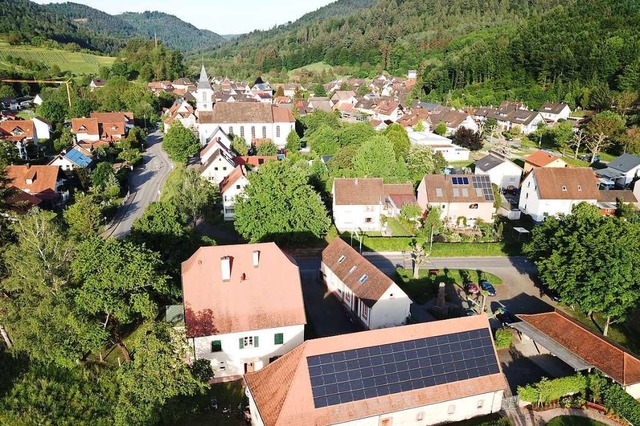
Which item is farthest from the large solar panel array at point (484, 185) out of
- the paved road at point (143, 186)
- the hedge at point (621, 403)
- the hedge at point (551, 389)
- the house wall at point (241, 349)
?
the paved road at point (143, 186)

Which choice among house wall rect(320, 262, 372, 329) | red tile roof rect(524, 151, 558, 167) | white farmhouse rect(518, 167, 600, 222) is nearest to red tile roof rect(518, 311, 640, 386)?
house wall rect(320, 262, 372, 329)

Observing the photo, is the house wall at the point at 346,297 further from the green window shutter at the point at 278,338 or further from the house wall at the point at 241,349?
the green window shutter at the point at 278,338

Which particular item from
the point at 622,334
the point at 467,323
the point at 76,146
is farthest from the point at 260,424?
the point at 76,146

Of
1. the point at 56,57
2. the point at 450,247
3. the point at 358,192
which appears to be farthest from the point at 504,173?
the point at 56,57

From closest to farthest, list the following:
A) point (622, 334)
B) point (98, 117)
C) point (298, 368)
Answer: point (298, 368), point (622, 334), point (98, 117)

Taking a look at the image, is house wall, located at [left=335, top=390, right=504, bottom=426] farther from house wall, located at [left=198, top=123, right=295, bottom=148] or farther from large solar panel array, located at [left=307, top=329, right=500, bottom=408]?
house wall, located at [left=198, top=123, right=295, bottom=148]

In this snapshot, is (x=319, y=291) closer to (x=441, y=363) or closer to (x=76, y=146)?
(x=441, y=363)
